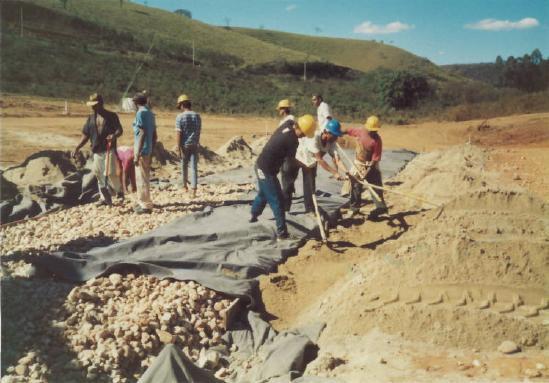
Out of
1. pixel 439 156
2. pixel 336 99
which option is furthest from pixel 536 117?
pixel 336 99

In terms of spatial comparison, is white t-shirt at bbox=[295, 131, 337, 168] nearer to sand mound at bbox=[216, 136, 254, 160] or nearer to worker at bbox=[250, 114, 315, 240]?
worker at bbox=[250, 114, 315, 240]

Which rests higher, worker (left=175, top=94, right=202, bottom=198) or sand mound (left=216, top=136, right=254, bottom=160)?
worker (left=175, top=94, right=202, bottom=198)

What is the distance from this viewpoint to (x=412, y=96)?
2605 centimetres

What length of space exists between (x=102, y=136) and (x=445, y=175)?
4.94 meters

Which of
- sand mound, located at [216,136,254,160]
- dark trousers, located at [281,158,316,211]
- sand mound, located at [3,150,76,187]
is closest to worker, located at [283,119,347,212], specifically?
dark trousers, located at [281,158,316,211]

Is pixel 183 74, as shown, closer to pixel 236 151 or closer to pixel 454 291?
pixel 236 151

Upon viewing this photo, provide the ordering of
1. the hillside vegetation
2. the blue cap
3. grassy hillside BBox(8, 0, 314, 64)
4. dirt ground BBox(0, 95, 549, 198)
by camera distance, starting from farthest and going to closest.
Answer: grassy hillside BBox(8, 0, 314, 64), the hillside vegetation, dirt ground BBox(0, 95, 549, 198), the blue cap

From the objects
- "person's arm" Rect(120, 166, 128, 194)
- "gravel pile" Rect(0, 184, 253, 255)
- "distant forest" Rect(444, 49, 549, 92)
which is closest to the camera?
"gravel pile" Rect(0, 184, 253, 255)

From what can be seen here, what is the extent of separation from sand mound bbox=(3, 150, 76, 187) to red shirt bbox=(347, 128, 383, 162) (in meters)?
4.28

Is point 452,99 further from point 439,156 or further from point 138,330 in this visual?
point 138,330

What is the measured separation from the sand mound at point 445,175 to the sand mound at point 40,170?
16.4ft

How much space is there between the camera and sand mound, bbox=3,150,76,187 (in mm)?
7664

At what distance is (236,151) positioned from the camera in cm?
1141

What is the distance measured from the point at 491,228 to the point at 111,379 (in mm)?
3501
